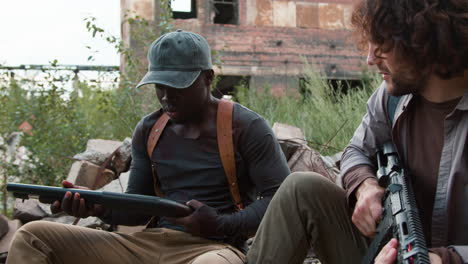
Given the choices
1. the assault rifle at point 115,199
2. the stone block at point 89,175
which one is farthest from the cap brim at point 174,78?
the stone block at point 89,175

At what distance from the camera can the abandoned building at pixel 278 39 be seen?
14148 mm

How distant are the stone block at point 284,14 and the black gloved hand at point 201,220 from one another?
1243cm

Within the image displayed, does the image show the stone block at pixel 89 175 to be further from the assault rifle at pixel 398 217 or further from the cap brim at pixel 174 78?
the assault rifle at pixel 398 217

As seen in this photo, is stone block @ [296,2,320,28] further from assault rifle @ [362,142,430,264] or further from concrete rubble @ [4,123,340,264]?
assault rifle @ [362,142,430,264]

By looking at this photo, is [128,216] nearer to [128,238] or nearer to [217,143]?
[128,238]

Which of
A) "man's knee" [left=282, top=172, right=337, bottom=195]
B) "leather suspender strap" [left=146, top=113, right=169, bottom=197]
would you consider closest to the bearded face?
"man's knee" [left=282, top=172, right=337, bottom=195]

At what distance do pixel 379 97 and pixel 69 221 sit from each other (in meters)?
3.34

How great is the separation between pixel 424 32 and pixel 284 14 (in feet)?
42.5

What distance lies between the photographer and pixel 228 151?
3.02m

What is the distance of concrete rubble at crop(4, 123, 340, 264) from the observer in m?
4.85

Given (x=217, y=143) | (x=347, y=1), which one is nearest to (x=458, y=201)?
(x=217, y=143)

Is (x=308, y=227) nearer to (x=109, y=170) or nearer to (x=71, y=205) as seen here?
(x=71, y=205)

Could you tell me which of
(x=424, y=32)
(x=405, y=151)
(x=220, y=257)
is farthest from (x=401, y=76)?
(x=220, y=257)

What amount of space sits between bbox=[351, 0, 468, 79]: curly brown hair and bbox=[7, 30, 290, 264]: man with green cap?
91cm
